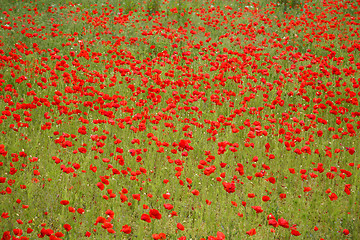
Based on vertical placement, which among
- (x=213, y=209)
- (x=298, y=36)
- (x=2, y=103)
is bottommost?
(x=213, y=209)

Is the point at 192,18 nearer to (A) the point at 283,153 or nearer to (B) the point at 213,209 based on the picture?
(A) the point at 283,153

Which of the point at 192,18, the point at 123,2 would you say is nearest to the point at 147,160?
the point at 192,18

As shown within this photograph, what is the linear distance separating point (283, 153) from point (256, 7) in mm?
8493

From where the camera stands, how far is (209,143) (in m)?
4.30

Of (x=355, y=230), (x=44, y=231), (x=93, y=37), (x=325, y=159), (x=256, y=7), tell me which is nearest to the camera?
(x=44, y=231)

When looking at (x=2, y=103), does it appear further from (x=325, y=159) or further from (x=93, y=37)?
(x=325, y=159)

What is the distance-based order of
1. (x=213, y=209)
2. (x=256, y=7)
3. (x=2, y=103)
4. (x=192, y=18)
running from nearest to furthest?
1. (x=213, y=209)
2. (x=2, y=103)
3. (x=192, y=18)
4. (x=256, y=7)

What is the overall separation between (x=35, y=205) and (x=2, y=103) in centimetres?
238

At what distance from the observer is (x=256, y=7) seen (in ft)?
36.4

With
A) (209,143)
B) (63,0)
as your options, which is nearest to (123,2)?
(63,0)

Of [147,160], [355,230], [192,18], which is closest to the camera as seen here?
[355,230]

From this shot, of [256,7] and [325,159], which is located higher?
[256,7]

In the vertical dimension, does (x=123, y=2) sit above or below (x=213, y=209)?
above

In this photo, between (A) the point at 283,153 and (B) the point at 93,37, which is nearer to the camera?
(A) the point at 283,153
